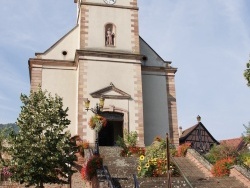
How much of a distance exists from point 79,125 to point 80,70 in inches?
145

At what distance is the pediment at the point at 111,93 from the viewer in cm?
2561

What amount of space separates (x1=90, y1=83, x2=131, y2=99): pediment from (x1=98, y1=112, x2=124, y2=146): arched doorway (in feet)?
3.62

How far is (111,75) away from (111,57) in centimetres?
128

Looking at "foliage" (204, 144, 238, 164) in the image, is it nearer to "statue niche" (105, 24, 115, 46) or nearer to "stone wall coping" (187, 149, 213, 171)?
"stone wall coping" (187, 149, 213, 171)

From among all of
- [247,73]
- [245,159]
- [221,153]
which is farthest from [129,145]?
[247,73]

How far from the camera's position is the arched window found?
27.5 metres

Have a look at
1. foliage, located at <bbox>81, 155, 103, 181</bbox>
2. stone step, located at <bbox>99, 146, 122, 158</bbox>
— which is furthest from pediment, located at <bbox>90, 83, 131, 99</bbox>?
foliage, located at <bbox>81, 155, 103, 181</bbox>

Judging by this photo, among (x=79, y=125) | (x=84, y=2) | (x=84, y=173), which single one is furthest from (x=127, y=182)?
(x=84, y=2)

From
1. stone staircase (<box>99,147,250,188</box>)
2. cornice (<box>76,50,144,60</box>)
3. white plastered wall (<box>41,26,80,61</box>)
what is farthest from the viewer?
white plastered wall (<box>41,26,80,61</box>)

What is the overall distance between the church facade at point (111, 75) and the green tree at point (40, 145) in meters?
7.91

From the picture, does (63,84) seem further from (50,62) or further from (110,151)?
(110,151)

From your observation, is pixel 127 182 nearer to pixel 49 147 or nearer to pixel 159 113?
pixel 49 147

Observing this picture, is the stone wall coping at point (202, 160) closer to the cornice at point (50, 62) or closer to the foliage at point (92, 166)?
the foliage at point (92, 166)

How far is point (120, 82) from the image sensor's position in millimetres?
26359
